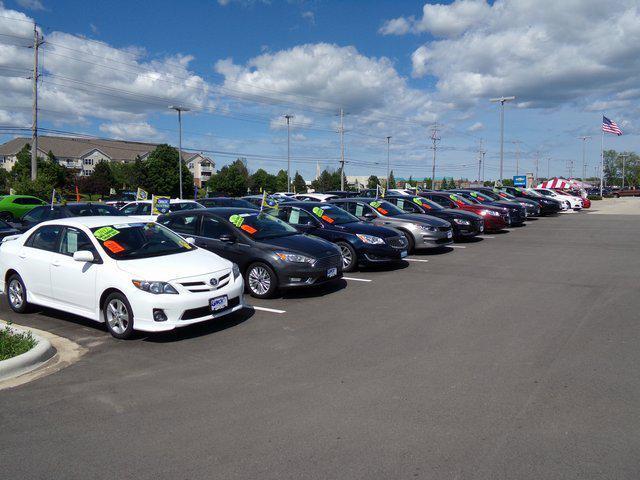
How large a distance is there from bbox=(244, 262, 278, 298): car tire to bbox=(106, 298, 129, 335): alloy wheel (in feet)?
9.09

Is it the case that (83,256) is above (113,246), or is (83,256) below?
below

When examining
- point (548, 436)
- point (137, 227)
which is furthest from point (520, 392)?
point (137, 227)

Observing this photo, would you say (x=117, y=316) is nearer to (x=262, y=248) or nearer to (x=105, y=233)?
(x=105, y=233)

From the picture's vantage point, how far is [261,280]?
9016mm

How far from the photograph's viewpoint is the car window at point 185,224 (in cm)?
1003

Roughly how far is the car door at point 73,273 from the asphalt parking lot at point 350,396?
1.47 feet

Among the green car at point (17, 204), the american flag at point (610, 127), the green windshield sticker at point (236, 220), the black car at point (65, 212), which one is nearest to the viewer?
the green windshield sticker at point (236, 220)

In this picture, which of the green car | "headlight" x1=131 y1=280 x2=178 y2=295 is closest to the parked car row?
"headlight" x1=131 y1=280 x2=178 y2=295

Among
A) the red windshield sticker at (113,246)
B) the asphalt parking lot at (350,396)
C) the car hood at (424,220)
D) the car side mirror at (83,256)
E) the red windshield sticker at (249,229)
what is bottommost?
the asphalt parking lot at (350,396)

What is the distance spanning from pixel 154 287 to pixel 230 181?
8421 cm

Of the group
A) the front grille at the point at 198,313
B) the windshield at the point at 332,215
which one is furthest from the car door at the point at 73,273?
the windshield at the point at 332,215

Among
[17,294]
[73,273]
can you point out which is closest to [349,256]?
[73,273]

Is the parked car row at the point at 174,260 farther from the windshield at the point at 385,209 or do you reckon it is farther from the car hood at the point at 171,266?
the windshield at the point at 385,209

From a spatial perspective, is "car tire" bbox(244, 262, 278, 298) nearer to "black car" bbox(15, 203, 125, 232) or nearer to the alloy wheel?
the alloy wheel
